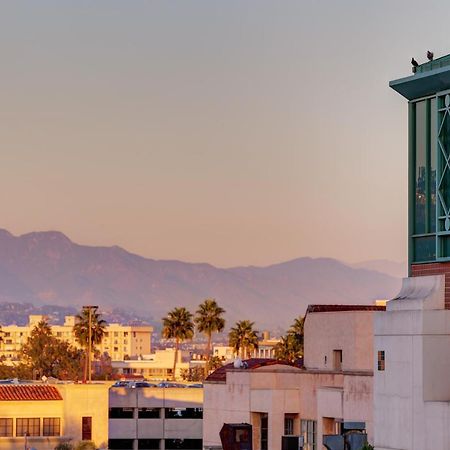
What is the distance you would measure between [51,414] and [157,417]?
16.6m

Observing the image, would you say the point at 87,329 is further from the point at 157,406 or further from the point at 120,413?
the point at 120,413

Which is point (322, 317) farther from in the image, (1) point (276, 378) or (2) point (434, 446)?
(2) point (434, 446)

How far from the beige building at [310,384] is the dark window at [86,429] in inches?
1000

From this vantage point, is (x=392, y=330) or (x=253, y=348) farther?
(x=253, y=348)

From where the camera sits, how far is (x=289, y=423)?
7356cm

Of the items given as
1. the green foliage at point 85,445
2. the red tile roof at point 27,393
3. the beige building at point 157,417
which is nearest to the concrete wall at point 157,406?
the beige building at point 157,417

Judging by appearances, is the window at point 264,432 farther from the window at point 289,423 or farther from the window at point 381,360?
the window at point 381,360

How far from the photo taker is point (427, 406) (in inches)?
1532

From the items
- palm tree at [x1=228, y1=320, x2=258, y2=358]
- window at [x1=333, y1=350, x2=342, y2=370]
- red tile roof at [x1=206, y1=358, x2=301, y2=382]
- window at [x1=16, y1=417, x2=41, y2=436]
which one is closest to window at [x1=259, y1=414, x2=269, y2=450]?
window at [x1=333, y1=350, x2=342, y2=370]

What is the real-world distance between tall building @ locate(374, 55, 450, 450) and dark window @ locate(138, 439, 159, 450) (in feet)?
258

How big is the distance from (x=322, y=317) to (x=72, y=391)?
32.7 m

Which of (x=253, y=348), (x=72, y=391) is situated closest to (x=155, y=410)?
(x=72, y=391)

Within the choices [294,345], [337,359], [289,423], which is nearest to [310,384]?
[289,423]

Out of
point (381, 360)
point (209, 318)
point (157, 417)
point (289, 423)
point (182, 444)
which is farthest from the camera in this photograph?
point (209, 318)
